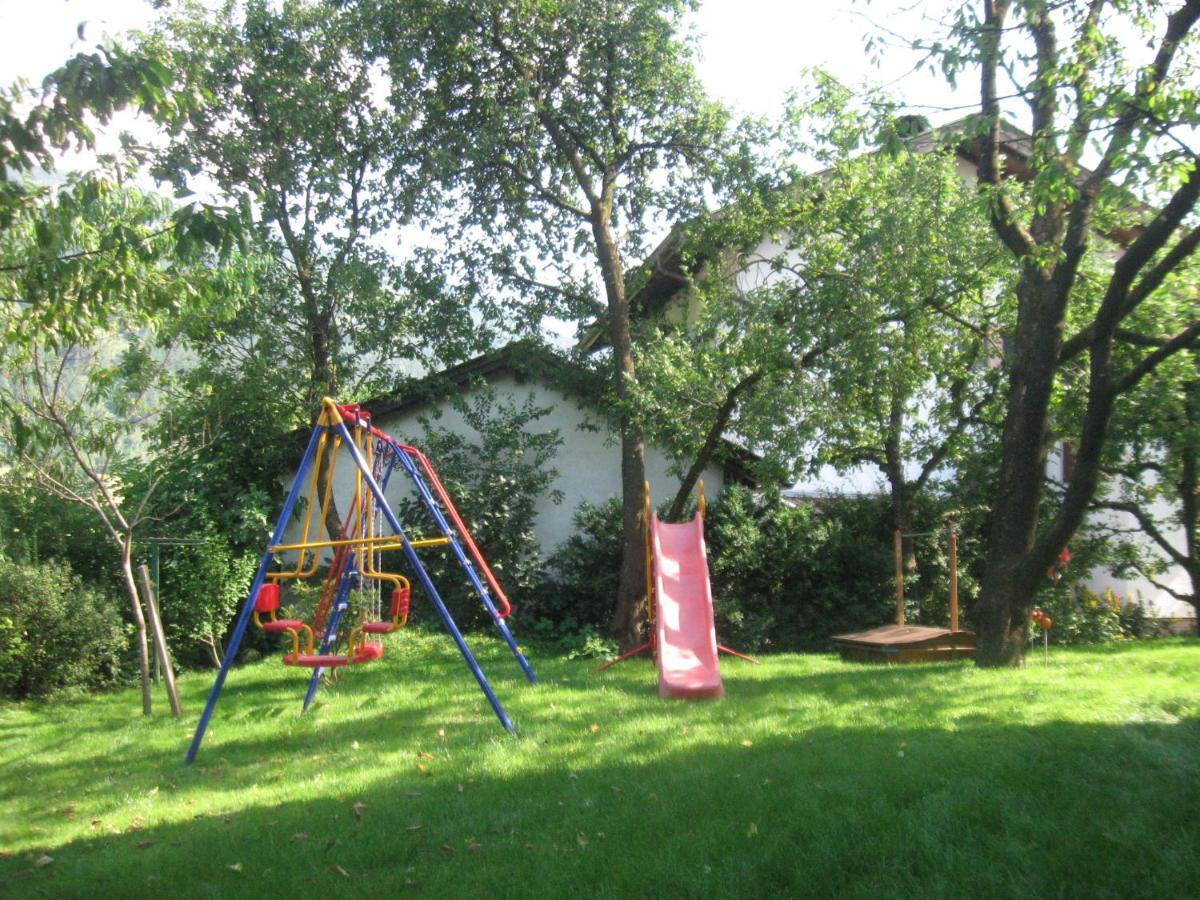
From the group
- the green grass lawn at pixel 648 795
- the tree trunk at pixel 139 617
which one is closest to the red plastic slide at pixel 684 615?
the green grass lawn at pixel 648 795

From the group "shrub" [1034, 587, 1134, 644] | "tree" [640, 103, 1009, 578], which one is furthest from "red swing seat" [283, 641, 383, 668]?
"shrub" [1034, 587, 1134, 644]

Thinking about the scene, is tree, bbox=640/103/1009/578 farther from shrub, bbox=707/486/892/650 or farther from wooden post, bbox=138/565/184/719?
wooden post, bbox=138/565/184/719

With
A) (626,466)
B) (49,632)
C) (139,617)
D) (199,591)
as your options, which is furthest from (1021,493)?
(49,632)

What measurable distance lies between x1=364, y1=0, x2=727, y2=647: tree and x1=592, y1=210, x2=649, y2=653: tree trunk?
20 mm

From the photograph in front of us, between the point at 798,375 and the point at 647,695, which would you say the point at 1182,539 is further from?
the point at 647,695

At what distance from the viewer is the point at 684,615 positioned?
12.8 m

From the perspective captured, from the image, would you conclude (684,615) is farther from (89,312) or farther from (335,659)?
(89,312)

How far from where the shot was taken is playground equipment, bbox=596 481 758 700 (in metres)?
11.2

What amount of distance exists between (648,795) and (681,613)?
5918 millimetres

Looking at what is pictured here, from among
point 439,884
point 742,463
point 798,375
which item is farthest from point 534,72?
point 439,884

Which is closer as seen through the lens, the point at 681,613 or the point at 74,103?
the point at 74,103

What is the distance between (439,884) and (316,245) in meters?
12.7

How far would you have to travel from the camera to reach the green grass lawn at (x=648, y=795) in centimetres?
562

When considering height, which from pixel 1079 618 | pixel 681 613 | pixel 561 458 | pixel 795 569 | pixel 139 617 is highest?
pixel 561 458
